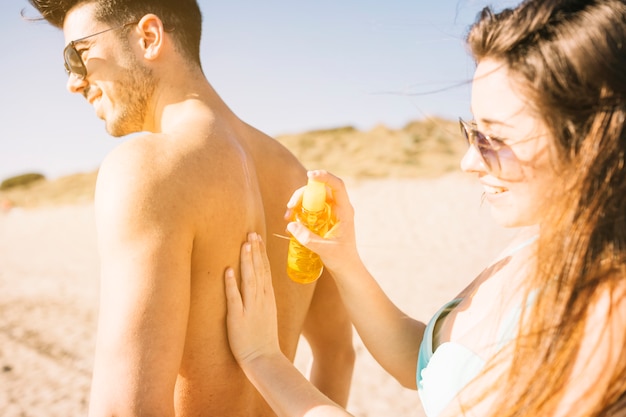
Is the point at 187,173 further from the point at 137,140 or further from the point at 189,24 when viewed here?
the point at 189,24

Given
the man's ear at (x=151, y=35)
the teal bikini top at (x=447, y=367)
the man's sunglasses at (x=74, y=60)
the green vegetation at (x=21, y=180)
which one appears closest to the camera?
the teal bikini top at (x=447, y=367)

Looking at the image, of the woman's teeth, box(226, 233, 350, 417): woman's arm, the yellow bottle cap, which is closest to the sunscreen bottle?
the yellow bottle cap

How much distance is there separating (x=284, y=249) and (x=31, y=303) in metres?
9.35

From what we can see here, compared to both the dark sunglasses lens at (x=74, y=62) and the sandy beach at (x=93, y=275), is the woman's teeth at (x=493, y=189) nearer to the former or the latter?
the dark sunglasses lens at (x=74, y=62)

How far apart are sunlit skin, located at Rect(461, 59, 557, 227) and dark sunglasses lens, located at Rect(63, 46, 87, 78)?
167cm

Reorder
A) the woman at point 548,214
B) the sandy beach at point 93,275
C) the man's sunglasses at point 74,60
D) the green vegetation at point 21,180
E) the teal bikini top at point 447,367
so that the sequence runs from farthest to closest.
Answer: the green vegetation at point 21,180 < the sandy beach at point 93,275 < the man's sunglasses at point 74,60 < the teal bikini top at point 447,367 < the woman at point 548,214

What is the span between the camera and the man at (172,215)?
1509 mm

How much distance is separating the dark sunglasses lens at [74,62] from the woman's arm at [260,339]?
116 cm

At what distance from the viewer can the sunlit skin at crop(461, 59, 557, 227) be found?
1396 mm

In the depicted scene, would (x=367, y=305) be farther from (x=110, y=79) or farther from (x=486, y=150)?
(x=110, y=79)

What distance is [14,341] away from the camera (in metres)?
7.52

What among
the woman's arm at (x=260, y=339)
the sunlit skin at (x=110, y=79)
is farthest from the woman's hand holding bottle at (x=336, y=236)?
the sunlit skin at (x=110, y=79)

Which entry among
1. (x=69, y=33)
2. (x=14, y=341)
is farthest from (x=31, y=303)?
(x=69, y=33)

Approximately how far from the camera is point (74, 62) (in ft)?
7.74
